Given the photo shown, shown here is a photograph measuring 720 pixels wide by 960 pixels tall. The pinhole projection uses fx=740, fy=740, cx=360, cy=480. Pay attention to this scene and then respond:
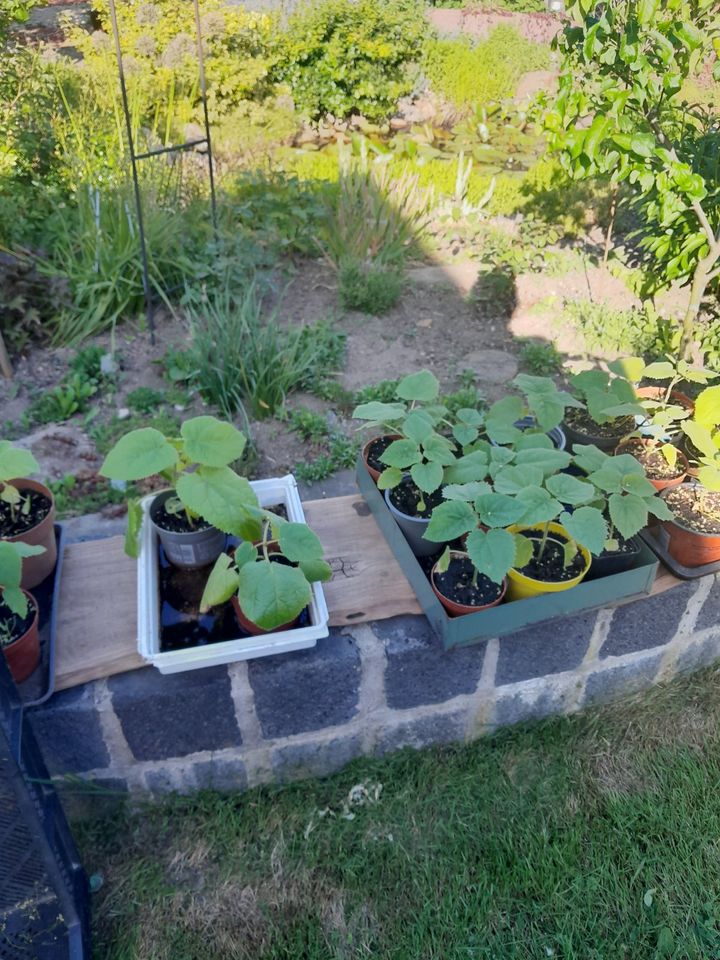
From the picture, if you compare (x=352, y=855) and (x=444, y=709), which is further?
(x=444, y=709)

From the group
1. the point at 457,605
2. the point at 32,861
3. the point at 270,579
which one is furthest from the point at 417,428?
the point at 32,861

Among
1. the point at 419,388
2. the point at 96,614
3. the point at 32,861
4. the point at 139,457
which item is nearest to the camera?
the point at 32,861

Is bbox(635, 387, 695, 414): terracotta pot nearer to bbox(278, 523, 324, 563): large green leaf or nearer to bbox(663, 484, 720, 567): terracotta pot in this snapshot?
bbox(663, 484, 720, 567): terracotta pot

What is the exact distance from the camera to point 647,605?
1.81 metres

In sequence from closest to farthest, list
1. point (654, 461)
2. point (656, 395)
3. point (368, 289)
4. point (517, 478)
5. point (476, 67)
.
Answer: point (517, 478), point (654, 461), point (656, 395), point (368, 289), point (476, 67)

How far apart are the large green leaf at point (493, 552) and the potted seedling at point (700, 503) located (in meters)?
0.52

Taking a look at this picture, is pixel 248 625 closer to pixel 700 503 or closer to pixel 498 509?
pixel 498 509

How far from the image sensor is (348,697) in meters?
1.69

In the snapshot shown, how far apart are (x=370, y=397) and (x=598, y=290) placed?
159 centimetres

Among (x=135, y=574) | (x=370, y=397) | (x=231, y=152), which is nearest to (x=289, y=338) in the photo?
(x=370, y=397)

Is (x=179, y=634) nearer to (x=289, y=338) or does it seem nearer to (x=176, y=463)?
(x=176, y=463)

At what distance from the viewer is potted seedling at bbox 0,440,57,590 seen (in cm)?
163

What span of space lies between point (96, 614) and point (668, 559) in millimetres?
1360

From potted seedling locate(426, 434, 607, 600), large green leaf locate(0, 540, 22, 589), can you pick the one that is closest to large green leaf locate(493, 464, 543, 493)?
potted seedling locate(426, 434, 607, 600)
